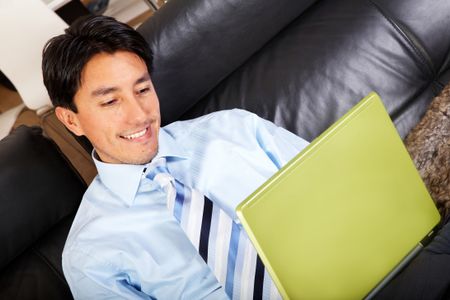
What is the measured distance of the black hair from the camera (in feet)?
3.44

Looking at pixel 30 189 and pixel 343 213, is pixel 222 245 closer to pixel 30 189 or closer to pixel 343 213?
pixel 343 213

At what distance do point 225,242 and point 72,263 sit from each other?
1.22 feet

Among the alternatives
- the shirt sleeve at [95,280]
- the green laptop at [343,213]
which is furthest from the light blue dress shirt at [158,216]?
the green laptop at [343,213]

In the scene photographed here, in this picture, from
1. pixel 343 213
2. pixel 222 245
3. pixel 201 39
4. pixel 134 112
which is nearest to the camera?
pixel 343 213

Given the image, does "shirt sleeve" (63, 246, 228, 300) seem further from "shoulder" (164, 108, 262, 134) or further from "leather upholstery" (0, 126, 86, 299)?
"shoulder" (164, 108, 262, 134)

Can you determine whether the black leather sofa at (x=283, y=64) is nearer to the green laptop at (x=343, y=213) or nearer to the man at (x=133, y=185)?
the man at (x=133, y=185)

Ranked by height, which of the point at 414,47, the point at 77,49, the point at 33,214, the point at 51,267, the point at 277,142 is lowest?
the point at 414,47

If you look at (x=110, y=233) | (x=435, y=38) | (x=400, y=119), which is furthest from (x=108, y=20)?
(x=435, y=38)

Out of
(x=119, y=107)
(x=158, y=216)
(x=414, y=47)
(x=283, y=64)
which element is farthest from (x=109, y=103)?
(x=414, y=47)

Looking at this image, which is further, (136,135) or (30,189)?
(30,189)

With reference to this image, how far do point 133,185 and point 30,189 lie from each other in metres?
0.31

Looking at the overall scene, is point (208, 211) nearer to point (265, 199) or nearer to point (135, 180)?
point (135, 180)

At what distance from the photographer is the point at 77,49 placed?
3.47 feet

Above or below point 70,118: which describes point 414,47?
below
